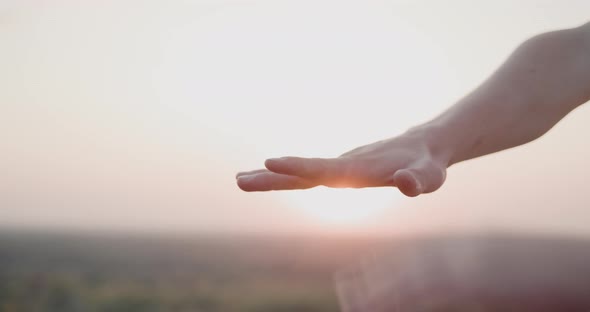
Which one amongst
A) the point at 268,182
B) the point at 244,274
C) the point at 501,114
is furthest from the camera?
the point at 244,274

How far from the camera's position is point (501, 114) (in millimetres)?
2635

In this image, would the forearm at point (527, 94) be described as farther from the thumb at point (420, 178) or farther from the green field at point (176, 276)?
the green field at point (176, 276)

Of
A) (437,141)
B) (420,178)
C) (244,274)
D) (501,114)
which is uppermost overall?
(244,274)

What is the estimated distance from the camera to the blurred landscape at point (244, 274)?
269 centimetres

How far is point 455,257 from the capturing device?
3066 mm

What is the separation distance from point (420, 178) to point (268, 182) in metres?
0.39

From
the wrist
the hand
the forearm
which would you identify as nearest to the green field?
the forearm

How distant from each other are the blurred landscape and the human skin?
0.42 m

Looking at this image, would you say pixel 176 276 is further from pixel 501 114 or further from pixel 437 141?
pixel 437 141

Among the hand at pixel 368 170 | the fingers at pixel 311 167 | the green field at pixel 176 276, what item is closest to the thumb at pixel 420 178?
the hand at pixel 368 170

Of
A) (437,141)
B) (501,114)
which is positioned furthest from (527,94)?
(437,141)

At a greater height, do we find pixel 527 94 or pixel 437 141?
pixel 527 94

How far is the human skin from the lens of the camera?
2283mm

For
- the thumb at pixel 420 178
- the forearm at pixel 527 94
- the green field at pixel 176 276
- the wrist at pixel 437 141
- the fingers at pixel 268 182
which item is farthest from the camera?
the green field at pixel 176 276
